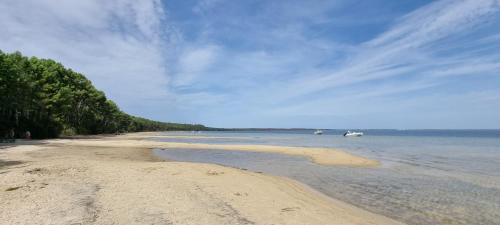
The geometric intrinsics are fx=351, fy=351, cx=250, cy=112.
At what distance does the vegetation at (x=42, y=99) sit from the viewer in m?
39.7

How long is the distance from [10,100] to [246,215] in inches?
1640

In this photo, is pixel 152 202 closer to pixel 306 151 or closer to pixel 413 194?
pixel 413 194

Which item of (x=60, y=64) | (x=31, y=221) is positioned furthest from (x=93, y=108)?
(x=31, y=221)

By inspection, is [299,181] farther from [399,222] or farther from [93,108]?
[93,108]

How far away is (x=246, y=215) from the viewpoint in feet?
27.5

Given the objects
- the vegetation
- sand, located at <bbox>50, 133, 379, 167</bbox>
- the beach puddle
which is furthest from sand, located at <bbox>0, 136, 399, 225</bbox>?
the vegetation

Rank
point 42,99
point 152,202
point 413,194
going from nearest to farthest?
point 152,202 < point 413,194 < point 42,99

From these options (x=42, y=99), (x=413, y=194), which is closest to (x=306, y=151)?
(x=413, y=194)

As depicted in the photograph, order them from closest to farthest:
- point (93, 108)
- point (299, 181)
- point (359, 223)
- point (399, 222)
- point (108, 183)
Result: point (359, 223) < point (399, 222) < point (108, 183) < point (299, 181) < point (93, 108)

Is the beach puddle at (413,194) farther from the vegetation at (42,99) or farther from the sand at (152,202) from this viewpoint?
the vegetation at (42,99)

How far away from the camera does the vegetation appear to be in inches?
1561

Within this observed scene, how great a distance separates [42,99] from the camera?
1996 inches

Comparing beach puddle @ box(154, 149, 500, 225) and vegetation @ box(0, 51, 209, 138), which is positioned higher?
vegetation @ box(0, 51, 209, 138)

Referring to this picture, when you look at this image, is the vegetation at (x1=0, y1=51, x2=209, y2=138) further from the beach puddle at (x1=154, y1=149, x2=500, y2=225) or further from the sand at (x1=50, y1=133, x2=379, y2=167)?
the beach puddle at (x1=154, y1=149, x2=500, y2=225)
